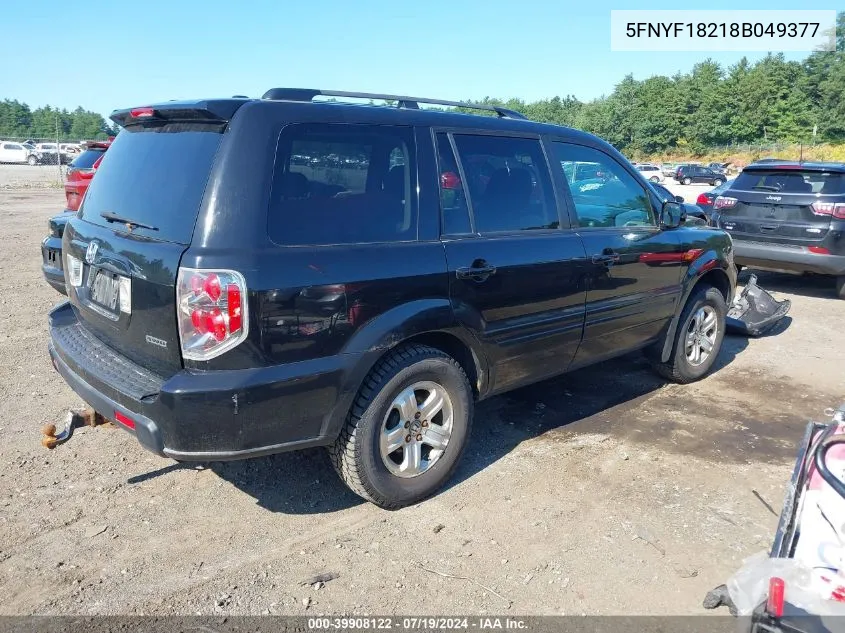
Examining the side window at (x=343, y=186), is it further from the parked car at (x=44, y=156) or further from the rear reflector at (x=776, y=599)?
the parked car at (x=44, y=156)

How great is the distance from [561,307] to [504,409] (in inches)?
43.7

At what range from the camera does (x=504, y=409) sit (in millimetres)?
4816

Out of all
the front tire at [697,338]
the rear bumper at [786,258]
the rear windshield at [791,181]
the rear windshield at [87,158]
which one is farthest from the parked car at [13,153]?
the front tire at [697,338]

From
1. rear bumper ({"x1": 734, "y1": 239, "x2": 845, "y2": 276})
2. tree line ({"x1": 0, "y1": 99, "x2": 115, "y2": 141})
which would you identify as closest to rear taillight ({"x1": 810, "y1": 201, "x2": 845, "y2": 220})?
rear bumper ({"x1": 734, "y1": 239, "x2": 845, "y2": 276})

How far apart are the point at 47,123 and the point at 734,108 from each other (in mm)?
73454

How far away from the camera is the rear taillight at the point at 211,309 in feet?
8.77

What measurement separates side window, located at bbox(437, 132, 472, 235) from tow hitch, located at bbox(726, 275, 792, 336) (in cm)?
432

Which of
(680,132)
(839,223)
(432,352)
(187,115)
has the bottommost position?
(432,352)

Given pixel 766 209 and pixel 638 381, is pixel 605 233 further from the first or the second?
pixel 766 209

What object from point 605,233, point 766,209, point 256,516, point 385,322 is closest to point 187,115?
point 385,322

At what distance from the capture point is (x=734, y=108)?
7412 centimetres

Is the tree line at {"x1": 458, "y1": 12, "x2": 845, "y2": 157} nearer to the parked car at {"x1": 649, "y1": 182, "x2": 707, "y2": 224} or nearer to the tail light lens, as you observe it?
the parked car at {"x1": 649, "y1": 182, "x2": 707, "y2": 224}

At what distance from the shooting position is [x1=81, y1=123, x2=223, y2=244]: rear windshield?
9.41 ft

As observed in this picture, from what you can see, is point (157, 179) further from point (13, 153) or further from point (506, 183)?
point (13, 153)
